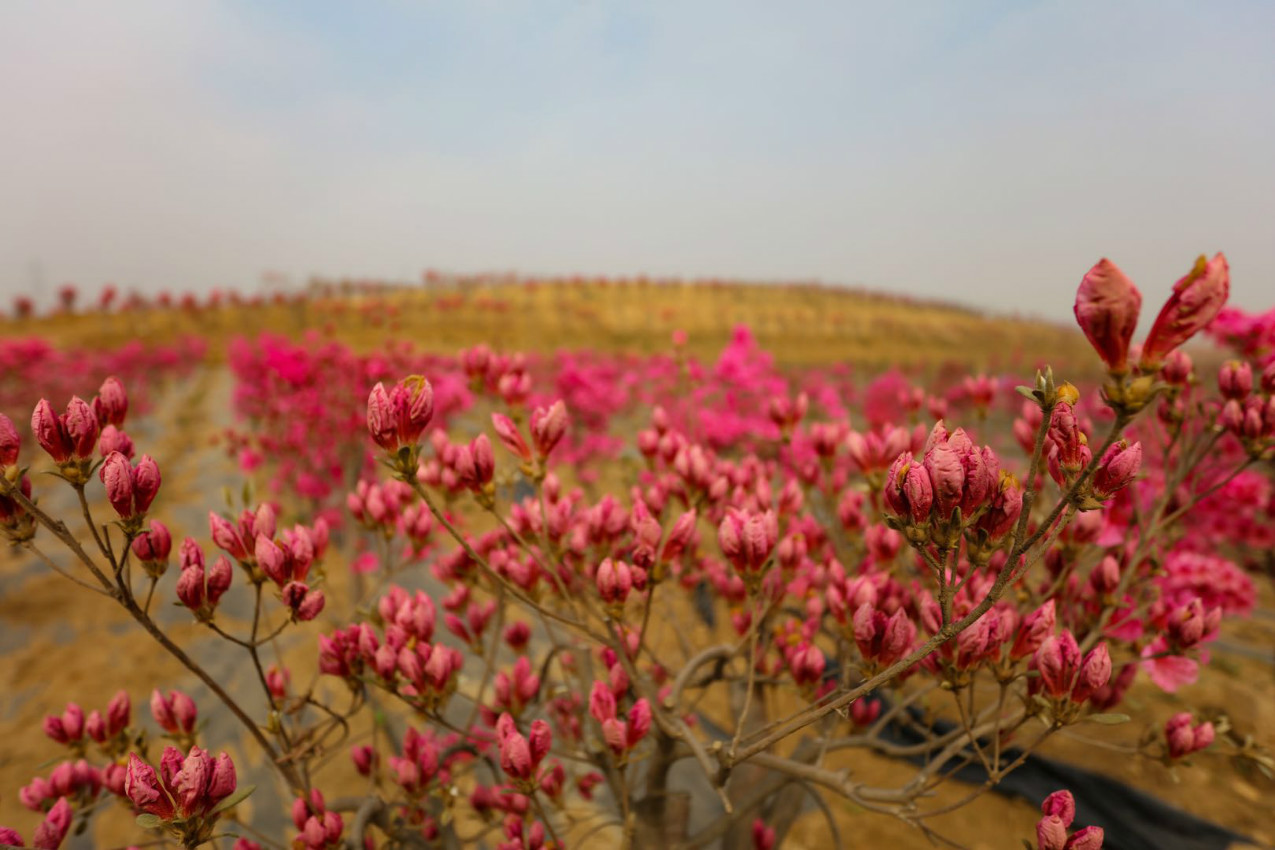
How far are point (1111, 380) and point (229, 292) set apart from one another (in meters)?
33.2

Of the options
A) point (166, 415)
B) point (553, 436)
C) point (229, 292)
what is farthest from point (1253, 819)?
point (229, 292)

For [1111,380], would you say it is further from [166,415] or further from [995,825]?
[166,415]

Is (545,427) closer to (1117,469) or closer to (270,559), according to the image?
(270,559)

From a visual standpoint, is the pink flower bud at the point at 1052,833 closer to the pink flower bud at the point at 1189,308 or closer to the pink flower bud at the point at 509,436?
the pink flower bud at the point at 1189,308

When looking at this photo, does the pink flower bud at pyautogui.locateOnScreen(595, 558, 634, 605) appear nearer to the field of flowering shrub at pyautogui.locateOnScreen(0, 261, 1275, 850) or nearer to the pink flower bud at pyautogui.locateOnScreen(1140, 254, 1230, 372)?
the field of flowering shrub at pyautogui.locateOnScreen(0, 261, 1275, 850)

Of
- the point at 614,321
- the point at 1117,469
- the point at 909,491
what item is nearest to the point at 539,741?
the point at 909,491

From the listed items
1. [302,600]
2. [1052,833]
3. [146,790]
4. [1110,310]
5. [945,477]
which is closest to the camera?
[1110,310]

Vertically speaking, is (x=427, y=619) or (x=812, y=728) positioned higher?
(x=427, y=619)

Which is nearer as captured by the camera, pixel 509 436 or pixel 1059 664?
pixel 1059 664

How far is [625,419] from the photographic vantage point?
35.7ft

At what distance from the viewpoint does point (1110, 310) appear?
723mm

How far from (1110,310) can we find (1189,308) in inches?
3.9

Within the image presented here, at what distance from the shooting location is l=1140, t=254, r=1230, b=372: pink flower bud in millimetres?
714

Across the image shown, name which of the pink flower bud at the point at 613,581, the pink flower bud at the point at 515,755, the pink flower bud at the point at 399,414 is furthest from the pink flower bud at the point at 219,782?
→ the pink flower bud at the point at 613,581
